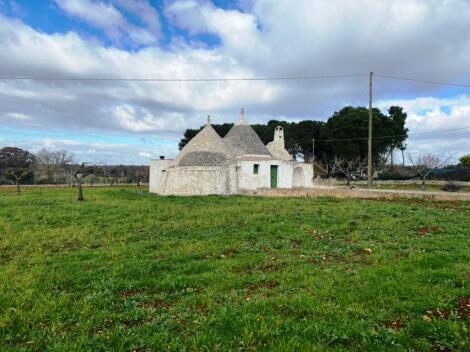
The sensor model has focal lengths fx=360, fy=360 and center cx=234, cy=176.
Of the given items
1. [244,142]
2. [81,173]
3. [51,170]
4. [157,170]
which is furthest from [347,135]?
[51,170]

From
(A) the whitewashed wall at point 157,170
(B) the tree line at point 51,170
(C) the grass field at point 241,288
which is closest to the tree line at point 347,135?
(B) the tree line at point 51,170

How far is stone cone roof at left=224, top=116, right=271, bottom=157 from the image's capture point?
28547 millimetres

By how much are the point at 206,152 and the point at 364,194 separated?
11589 mm

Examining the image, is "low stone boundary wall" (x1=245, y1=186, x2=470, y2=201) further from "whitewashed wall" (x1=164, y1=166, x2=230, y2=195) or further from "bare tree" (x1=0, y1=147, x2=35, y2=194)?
"bare tree" (x1=0, y1=147, x2=35, y2=194)

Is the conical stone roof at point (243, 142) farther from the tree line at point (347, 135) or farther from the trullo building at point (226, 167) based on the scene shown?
the tree line at point (347, 135)

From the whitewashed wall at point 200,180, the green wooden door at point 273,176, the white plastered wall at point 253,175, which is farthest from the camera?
the green wooden door at point 273,176

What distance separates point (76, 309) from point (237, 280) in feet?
7.52

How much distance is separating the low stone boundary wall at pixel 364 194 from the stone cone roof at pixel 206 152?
3.72 meters

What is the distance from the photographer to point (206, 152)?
87.3 ft

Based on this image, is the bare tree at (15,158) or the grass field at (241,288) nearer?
the grass field at (241,288)

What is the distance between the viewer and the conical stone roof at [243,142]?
28562mm

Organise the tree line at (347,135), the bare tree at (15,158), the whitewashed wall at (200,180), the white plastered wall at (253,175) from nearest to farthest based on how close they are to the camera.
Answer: the whitewashed wall at (200,180) → the white plastered wall at (253,175) → the tree line at (347,135) → the bare tree at (15,158)

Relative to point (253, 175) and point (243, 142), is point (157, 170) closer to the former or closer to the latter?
point (243, 142)

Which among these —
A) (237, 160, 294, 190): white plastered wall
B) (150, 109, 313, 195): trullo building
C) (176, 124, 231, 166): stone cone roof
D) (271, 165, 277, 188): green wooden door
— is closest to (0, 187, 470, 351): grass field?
(150, 109, 313, 195): trullo building
